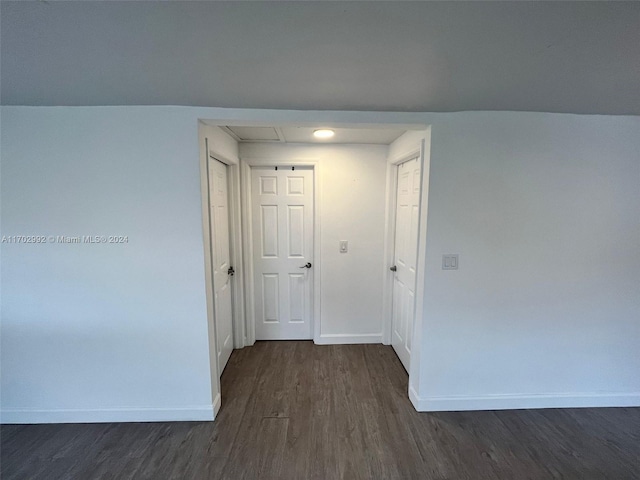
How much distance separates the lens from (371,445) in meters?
1.72

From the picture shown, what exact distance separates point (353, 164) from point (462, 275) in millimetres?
1445

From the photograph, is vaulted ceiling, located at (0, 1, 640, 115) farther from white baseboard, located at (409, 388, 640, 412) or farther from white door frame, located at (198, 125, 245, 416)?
white baseboard, located at (409, 388, 640, 412)

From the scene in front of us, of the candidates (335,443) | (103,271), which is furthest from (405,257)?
(103,271)

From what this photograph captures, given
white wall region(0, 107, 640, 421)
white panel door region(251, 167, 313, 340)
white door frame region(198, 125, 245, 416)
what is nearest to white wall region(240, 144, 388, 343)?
white panel door region(251, 167, 313, 340)

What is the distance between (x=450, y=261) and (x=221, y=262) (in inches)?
73.4

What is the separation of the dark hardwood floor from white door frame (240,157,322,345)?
0.78m

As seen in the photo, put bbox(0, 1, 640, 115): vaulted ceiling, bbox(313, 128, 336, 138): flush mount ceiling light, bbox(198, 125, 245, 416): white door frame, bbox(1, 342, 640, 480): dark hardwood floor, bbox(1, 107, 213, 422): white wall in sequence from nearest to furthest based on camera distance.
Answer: bbox(0, 1, 640, 115): vaulted ceiling, bbox(1, 342, 640, 480): dark hardwood floor, bbox(1, 107, 213, 422): white wall, bbox(198, 125, 245, 416): white door frame, bbox(313, 128, 336, 138): flush mount ceiling light

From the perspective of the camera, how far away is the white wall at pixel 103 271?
1679 millimetres

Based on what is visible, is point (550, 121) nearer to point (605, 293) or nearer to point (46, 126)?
point (605, 293)

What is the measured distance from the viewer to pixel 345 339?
9.68 ft

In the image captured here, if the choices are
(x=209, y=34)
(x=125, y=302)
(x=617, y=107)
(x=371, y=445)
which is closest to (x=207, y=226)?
(x=125, y=302)

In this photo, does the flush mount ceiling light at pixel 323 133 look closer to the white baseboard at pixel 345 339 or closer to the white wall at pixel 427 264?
the white wall at pixel 427 264

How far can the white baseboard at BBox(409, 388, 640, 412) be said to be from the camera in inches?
78.8

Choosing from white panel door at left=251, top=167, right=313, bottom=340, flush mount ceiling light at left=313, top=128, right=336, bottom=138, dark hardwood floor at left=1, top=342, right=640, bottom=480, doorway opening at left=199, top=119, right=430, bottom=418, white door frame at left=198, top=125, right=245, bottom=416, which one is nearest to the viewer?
dark hardwood floor at left=1, top=342, right=640, bottom=480
